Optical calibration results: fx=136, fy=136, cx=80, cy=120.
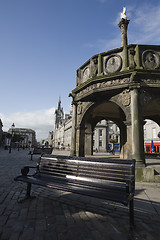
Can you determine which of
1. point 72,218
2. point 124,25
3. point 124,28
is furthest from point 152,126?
point 72,218

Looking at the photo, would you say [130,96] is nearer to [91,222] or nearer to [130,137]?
[130,137]

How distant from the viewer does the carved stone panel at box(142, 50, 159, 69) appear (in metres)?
6.40

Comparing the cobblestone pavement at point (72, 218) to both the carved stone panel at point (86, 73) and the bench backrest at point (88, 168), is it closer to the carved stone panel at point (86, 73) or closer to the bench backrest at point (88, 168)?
the bench backrest at point (88, 168)

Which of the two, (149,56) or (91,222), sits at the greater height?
(149,56)

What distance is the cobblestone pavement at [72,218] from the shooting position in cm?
198

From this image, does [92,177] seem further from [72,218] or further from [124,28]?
[124,28]

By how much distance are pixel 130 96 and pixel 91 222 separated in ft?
17.1

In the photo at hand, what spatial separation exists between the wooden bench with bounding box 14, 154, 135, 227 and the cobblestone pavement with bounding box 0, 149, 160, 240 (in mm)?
328

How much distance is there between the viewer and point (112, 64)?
273 inches

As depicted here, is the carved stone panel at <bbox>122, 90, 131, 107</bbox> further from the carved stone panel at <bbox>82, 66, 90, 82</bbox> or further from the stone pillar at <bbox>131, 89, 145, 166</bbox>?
the carved stone panel at <bbox>82, 66, 90, 82</bbox>

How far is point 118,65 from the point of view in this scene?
6.72 meters

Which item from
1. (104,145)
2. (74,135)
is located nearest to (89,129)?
(74,135)

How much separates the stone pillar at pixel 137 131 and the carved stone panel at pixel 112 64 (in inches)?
63.0

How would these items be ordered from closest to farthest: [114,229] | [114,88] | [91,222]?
[114,229] < [91,222] < [114,88]
